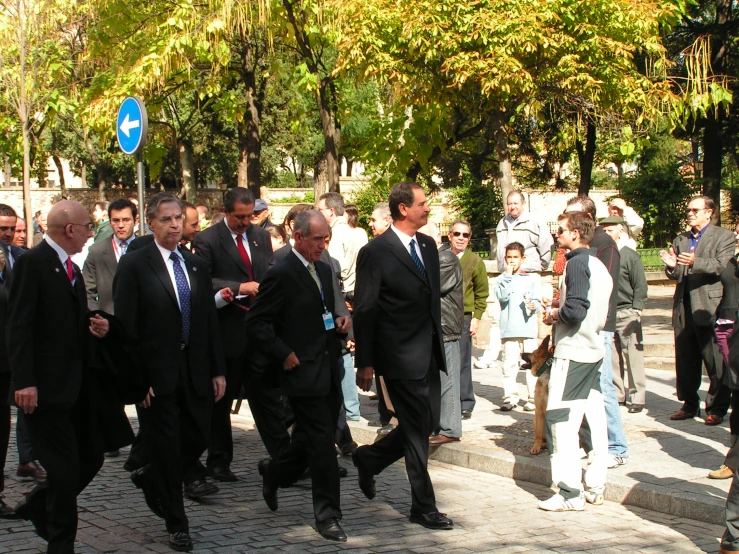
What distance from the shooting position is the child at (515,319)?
10492mm

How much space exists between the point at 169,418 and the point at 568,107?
62.9 ft

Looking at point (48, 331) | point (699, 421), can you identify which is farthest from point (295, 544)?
point (699, 421)

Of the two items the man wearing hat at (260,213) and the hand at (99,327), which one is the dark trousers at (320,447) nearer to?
the hand at (99,327)

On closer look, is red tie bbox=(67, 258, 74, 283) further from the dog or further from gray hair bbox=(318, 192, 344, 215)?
gray hair bbox=(318, 192, 344, 215)

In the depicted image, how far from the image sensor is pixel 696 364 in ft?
31.7

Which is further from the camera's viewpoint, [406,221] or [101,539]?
[406,221]

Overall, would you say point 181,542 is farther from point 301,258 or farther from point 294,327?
→ point 301,258

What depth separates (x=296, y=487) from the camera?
7672mm

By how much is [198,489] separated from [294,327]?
161 cm

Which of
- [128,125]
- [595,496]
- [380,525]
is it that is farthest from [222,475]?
[128,125]

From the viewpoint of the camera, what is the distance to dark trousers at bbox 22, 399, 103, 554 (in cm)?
559

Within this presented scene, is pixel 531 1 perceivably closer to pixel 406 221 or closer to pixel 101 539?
pixel 406 221

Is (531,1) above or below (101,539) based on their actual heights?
above

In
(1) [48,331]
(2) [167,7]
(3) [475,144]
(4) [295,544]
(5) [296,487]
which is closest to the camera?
(1) [48,331]
